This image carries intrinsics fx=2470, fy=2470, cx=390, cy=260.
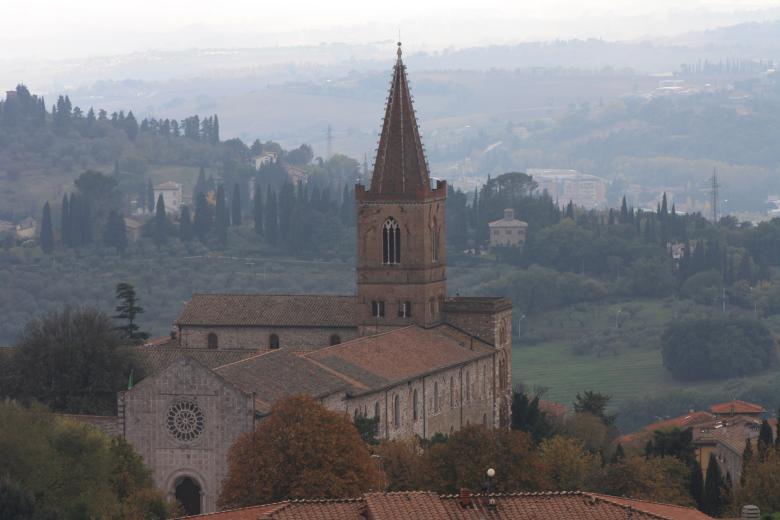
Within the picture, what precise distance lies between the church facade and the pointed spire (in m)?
0.03

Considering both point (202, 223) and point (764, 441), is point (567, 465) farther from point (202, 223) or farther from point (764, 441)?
point (202, 223)

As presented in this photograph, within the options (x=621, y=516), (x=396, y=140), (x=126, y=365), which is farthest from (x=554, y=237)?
(x=621, y=516)

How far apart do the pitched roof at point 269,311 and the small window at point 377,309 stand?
26.2 inches

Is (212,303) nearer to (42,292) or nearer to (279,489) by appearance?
(279,489)

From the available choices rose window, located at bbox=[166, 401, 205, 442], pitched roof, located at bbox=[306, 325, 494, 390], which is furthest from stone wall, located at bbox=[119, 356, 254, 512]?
pitched roof, located at bbox=[306, 325, 494, 390]

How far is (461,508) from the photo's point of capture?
39875 millimetres

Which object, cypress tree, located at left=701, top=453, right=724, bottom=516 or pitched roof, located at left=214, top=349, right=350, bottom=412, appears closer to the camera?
cypress tree, located at left=701, top=453, right=724, bottom=516

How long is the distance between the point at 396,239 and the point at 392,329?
3.27 meters

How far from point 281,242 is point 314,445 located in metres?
123

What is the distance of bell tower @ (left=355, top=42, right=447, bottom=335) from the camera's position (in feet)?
268

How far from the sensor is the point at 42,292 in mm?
166250

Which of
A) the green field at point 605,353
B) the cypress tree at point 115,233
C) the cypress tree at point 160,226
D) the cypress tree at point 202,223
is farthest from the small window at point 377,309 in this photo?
the cypress tree at point 160,226

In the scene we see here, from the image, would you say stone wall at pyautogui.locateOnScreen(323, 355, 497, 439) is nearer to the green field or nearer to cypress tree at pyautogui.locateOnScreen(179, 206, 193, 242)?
the green field

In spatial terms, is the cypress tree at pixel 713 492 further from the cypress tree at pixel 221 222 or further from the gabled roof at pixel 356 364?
the cypress tree at pixel 221 222
